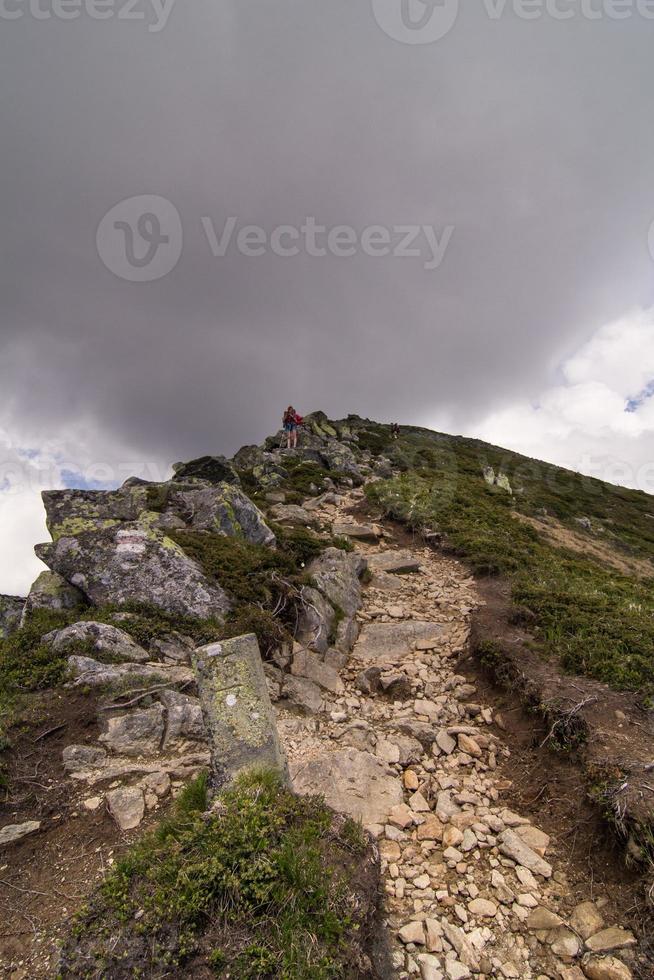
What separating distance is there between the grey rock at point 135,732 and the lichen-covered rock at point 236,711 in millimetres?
1740

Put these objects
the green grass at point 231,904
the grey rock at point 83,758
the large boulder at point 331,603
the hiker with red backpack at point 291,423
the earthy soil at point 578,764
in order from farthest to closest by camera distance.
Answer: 1. the hiker with red backpack at point 291,423
2. the large boulder at point 331,603
3. the grey rock at point 83,758
4. the earthy soil at point 578,764
5. the green grass at point 231,904

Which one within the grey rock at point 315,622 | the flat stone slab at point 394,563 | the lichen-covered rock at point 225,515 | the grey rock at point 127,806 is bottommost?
the grey rock at point 127,806

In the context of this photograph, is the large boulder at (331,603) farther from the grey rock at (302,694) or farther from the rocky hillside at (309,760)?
the grey rock at (302,694)

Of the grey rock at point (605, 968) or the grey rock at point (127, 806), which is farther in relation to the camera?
the grey rock at point (127, 806)

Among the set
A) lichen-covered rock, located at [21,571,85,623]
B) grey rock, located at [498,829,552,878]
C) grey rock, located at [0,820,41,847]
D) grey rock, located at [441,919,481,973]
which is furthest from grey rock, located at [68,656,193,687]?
grey rock, located at [498,829,552,878]

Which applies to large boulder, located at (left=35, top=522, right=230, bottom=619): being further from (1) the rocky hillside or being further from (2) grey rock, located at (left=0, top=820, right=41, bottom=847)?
(2) grey rock, located at (left=0, top=820, right=41, bottom=847)

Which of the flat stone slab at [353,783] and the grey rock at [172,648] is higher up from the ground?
the grey rock at [172,648]

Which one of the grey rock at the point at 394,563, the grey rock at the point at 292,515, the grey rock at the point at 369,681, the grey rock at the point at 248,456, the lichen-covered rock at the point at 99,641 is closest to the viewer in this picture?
the lichen-covered rock at the point at 99,641

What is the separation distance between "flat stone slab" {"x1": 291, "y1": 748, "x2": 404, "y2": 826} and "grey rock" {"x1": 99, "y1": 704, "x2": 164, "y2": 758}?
→ 6.38ft

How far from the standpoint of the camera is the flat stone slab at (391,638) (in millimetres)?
9266

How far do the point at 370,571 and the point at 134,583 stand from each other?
6.65 meters

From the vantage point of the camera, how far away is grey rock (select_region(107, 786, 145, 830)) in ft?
15.0

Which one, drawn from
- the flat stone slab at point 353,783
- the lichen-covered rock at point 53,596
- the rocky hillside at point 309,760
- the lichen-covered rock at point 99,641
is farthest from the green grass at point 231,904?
the lichen-covered rock at point 53,596

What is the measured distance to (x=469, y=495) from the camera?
2159 centimetres
